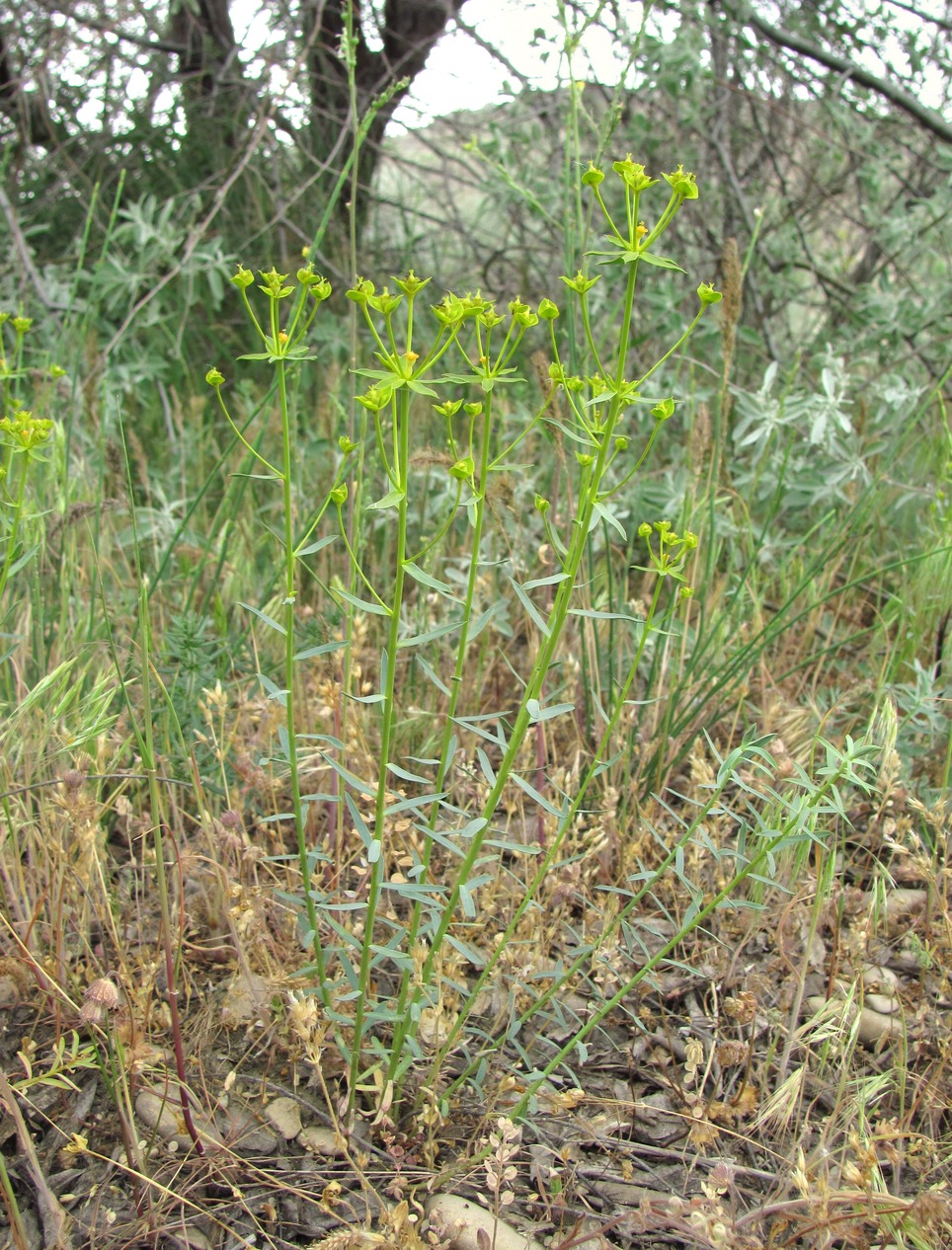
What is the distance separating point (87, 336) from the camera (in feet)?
10.4

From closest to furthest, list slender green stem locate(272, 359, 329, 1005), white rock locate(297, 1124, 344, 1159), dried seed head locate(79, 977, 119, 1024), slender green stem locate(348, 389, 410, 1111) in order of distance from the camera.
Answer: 1. slender green stem locate(348, 389, 410, 1111)
2. slender green stem locate(272, 359, 329, 1005)
3. dried seed head locate(79, 977, 119, 1024)
4. white rock locate(297, 1124, 344, 1159)

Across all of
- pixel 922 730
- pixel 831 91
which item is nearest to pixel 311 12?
pixel 831 91

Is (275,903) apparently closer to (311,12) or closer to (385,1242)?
(385,1242)

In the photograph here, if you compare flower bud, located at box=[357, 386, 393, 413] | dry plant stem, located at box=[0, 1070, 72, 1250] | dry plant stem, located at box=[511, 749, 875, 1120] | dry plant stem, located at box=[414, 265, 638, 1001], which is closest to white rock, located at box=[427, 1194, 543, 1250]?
dry plant stem, located at box=[511, 749, 875, 1120]

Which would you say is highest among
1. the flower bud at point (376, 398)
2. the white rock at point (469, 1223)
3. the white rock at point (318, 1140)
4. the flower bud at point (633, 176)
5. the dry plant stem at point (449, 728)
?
the flower bud at point (633, 176)

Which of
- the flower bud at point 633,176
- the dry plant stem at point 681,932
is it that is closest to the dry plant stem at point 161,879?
the dry plant stem at point 681,932

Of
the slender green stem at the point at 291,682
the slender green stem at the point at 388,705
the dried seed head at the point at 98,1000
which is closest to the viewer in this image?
the slender green stem at the point at 388,705

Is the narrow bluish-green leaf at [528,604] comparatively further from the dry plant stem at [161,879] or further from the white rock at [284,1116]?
the white rock at [284,1116]

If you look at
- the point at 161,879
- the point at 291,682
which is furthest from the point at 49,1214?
the point at 291,682

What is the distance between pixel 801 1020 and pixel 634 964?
292 millimetres

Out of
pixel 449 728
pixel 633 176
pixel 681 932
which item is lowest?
pixel 681 932

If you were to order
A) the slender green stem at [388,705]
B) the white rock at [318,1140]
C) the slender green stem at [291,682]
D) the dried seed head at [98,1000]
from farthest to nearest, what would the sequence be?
the white rock at [318,1140] → the dried seed head at [98,1000] → the slender green stem at [291,682] → the slender green stem at [388,705]

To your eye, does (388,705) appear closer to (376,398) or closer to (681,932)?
(376,398)

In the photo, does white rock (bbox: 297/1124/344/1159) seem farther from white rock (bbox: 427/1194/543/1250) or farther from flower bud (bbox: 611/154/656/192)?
flower bud (bbox: 611/154/656/192)
